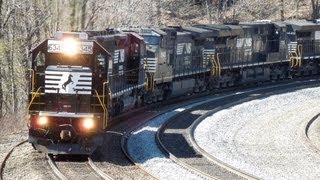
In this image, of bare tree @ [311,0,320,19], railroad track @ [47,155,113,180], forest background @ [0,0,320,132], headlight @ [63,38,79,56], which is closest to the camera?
railroad track @ [47,155,113,180]

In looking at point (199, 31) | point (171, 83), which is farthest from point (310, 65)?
point (171, 83)

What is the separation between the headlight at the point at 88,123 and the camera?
48.6 feet

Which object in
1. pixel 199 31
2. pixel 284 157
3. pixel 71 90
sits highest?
pixel 199 31

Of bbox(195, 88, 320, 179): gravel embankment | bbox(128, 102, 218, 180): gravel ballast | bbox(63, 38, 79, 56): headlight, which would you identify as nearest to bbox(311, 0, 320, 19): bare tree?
bbox(195, 88, 320, 179): gravel embankment

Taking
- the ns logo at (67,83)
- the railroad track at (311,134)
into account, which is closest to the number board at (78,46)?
the ns logo at (67,83)

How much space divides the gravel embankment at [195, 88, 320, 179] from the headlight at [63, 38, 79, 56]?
4693 millimetres

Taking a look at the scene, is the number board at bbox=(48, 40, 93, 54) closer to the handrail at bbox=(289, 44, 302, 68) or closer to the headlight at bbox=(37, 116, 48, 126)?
the headlight at bbox=(37, 116, 48, 126)

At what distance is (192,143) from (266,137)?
3.03m

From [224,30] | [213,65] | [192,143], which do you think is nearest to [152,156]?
[192,143]

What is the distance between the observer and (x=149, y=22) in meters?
49.4

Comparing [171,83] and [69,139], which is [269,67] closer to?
[171,83]

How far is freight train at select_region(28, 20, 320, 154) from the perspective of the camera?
584 inches

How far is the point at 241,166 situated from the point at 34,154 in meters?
5.35

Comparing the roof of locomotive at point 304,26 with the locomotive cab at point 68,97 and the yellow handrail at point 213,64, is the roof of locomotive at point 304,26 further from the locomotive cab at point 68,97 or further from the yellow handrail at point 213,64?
the locomotive cab at point 68,97
